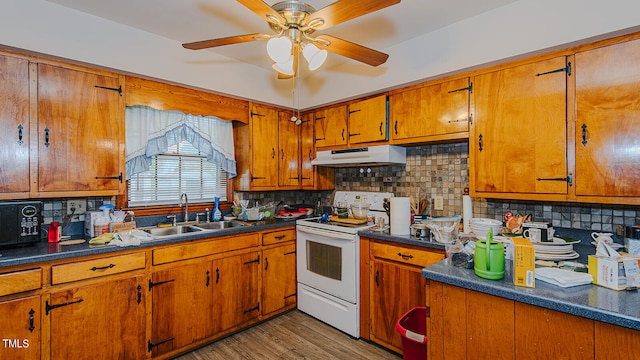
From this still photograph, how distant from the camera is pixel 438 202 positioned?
2709mm

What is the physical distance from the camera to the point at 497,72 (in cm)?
212

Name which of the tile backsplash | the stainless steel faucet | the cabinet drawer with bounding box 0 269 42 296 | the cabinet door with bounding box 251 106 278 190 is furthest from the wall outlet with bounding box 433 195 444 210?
the cabinet drawer with bounding box 0 269 42 296

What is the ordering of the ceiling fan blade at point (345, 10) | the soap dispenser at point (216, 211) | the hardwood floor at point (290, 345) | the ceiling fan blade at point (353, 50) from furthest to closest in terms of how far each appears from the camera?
1. the soap dispenser at point (216, 211)
2. the hardwood floor at point (290, 345)
3. the ceiling fan blade at point (353, 50)
4. the ceiling fan blade at point (345, 10)

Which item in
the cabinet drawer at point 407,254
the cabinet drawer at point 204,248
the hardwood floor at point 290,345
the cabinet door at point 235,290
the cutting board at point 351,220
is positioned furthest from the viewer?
the cutting board at point 351,220

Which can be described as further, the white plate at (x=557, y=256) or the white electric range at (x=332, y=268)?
the white electric range at (x=332, y=268)

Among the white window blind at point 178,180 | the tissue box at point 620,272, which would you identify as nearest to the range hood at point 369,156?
the white window blind at point 178,180

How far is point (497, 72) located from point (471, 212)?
1053 millimetres

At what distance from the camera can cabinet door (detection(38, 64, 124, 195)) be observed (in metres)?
2.02

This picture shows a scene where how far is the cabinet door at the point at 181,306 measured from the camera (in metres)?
2.24

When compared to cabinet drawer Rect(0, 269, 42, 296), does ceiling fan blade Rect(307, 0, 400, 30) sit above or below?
above

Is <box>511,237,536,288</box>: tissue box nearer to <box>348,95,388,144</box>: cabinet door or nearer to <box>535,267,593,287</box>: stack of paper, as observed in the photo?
<box>535,267,593,287</box>: stack of paper

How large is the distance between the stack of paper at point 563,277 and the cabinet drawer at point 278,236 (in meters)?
2.15

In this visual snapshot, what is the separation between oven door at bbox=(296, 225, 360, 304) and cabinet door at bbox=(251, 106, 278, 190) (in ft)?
2.10

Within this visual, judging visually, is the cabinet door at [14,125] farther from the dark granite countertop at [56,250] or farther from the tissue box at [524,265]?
the tissue box at [524,265]
